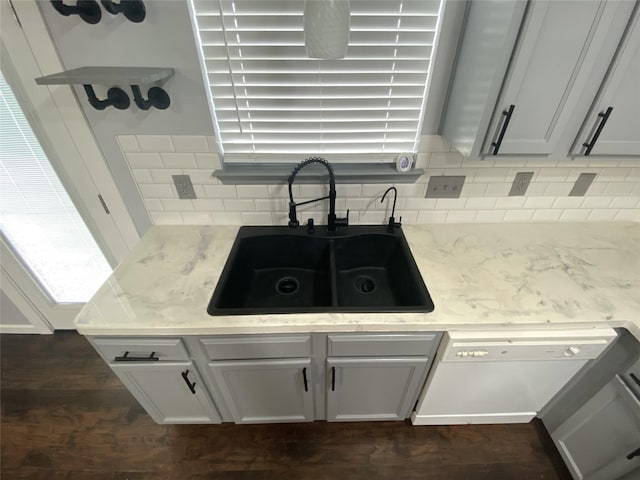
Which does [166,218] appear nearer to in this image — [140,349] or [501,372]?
[140,349]

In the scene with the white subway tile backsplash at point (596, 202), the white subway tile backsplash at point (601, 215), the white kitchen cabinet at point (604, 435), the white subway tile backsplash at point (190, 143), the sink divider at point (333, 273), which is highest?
the white subway tile backsplash at point (190, 143)

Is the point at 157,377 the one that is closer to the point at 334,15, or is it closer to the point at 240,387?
the point at 240,387

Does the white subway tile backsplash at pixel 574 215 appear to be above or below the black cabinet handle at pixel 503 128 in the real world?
below

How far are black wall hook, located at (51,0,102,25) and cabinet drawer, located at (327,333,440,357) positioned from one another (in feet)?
4.79

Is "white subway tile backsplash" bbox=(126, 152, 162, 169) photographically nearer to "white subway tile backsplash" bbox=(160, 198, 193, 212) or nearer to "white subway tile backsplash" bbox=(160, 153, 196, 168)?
"white subway tile backsplash" bbox=(160, 153, 196, 168)

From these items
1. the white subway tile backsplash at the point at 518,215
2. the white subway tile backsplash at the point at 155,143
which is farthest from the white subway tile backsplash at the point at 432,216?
the white subway tile backsplash at the point at 155,143

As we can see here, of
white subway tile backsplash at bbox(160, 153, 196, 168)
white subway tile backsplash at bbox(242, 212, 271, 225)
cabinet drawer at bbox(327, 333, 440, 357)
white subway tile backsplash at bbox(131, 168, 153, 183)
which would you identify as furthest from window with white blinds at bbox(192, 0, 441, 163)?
cabinet drawer at bbox(327, 333, 440, 357)

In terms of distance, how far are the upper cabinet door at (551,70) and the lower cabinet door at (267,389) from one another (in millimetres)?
1204

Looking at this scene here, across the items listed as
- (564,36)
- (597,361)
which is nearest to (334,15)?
(564,36)

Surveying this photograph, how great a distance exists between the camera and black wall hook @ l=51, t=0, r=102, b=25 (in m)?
1.02

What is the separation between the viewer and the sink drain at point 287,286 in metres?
1.50

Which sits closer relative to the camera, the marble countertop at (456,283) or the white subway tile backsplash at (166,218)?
the marble countertop at (456,283)

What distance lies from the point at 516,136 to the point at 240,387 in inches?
60.6

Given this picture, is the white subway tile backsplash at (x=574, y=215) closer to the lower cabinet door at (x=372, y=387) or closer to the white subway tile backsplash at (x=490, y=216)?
the white subway tile backsplash at (x=490, y=216)
